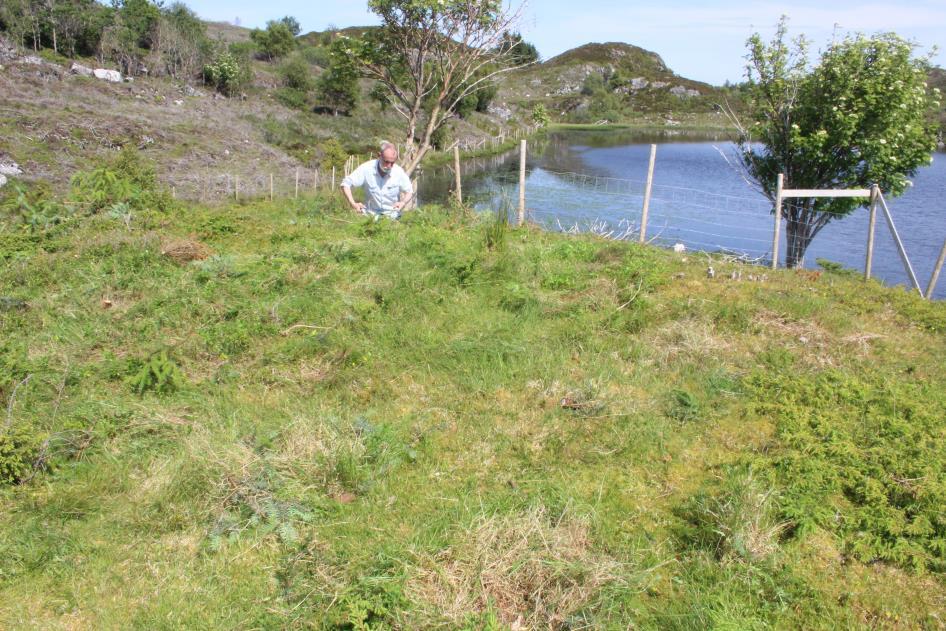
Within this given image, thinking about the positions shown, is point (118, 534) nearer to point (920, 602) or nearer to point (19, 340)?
point (19, 340)

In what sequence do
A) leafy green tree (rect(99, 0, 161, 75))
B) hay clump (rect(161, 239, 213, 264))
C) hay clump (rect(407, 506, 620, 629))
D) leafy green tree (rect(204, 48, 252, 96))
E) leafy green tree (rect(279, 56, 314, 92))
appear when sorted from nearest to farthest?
1. hay clump (rect(407, 506, 620, 629))
2. hay clump (rect(161, 239, 213, 264))
3. leafy green tree (rect(99, 0, 161, 75))
4. leafy green tree (rect(204, 48, 252, 96))
5. leafy green tree (rect(279, 56, 314, 92))

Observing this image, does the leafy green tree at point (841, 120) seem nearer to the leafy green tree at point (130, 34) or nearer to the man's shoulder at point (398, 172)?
the man's shoulder at point (398, 172)

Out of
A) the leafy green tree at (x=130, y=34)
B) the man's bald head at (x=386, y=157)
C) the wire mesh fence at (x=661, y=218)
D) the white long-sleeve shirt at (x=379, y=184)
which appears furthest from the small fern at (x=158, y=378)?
the leafy green tree at (x=130, y=34)

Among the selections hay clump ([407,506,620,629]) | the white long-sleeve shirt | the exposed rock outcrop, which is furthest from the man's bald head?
the exposed rock outcrop

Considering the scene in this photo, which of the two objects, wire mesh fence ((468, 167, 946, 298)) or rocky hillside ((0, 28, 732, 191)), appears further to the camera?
rocky hillside ((0, 28, 732, 191))

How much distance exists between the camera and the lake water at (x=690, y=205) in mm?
13961

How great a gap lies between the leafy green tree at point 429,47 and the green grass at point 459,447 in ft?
32.0

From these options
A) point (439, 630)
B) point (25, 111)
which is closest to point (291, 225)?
point (439, 630)

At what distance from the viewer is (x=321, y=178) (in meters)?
26.7

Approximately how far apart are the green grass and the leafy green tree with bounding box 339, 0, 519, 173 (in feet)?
32.0

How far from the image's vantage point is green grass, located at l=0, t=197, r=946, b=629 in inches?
118

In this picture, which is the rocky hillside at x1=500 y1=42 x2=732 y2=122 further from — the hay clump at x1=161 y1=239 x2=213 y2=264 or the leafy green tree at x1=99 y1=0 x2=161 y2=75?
the hay clump at x1=161 y1=239 x2=213 y2=264

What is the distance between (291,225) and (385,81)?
9.10 metres

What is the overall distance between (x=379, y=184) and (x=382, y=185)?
5 cm
